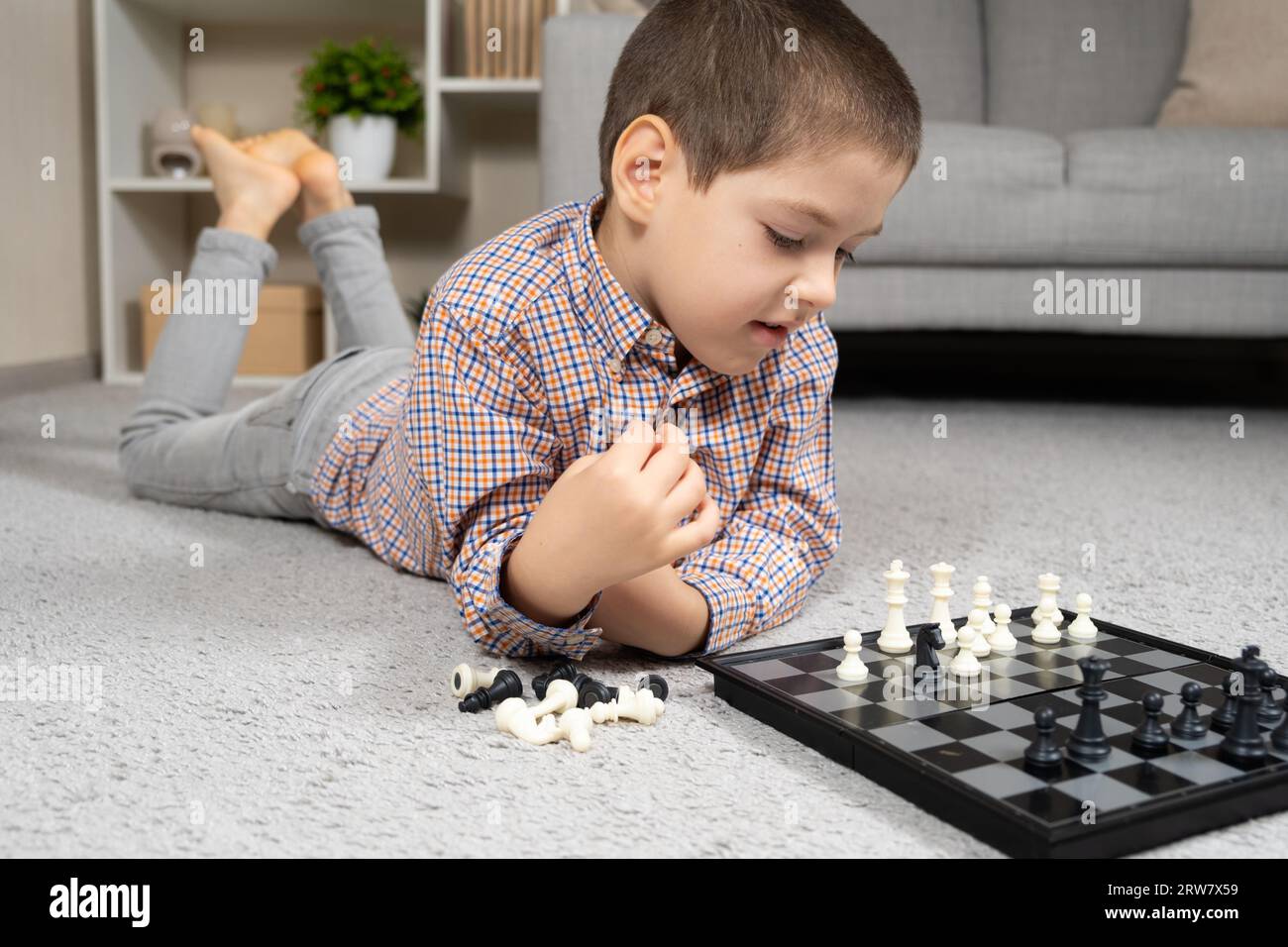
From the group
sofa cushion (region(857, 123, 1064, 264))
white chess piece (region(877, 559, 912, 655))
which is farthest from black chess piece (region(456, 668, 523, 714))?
sofa cushion (region(857, 123, 1064, 264))

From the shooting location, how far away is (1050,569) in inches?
49.8

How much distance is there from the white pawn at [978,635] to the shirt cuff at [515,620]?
0.87 feet

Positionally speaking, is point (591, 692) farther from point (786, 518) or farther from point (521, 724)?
point (786, 518)

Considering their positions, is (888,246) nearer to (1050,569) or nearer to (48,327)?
(1050,569)

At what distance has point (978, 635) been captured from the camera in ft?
2.91

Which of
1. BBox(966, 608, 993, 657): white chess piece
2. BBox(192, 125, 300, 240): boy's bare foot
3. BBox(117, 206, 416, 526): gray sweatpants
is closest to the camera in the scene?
BBox(966, 608, 993, 657): white chess piece

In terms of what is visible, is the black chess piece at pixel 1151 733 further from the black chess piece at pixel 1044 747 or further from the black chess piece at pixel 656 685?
the black chess piece at pixel 656 685

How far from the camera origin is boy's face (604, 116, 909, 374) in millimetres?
880

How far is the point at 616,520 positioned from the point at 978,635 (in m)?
0.28

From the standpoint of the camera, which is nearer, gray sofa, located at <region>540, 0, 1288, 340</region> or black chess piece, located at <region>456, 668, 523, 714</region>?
black chess piece, located at <region>456, 668, 523, 714</region>

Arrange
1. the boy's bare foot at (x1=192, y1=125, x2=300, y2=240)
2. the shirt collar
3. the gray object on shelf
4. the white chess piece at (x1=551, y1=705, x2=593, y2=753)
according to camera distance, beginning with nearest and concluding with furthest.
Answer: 1. the white chess piece at (x1=551, y1=705, x2=593, y2=753)
2. the shirt collar
3. the boy's bare foot at (x1=192, y1=125, x2=300, y2=240)
4. the gray object on shelf

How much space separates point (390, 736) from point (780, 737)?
251 millimetres

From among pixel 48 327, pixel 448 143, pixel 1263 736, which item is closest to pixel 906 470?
pixel 1263 736

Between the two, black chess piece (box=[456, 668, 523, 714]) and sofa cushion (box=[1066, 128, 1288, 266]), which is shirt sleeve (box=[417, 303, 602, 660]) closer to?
black chess piece (box=[456, 668, 523, 714])
